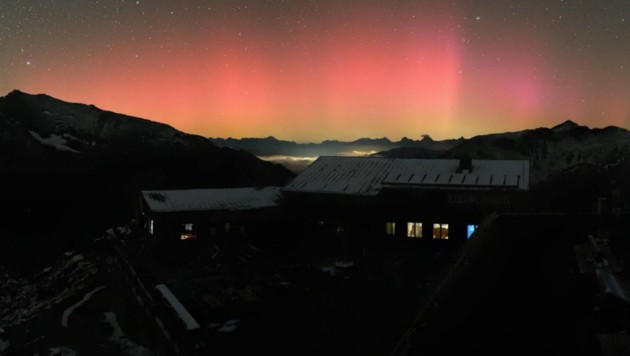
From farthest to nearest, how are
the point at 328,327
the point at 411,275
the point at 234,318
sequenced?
the point at 411,275
the point at 234,318
the point at 328,327

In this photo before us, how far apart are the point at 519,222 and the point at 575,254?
6929mm

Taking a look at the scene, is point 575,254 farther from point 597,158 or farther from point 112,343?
point 597,158

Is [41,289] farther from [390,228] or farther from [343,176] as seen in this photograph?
[390,228]

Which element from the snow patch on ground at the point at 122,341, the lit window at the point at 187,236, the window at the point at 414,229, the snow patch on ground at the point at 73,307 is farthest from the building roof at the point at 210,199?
the window at the point at 414,229

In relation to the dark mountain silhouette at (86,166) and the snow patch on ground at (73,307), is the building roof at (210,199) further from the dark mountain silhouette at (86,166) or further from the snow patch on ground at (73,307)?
the dark mountain silhouette at (86,166)

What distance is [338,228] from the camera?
34.8 m

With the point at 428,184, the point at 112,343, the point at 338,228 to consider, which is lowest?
the point at 112,343

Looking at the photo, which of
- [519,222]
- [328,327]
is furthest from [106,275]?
[519,222]

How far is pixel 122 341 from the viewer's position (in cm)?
2317

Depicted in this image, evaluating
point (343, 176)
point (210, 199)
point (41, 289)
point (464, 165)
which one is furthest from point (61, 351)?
point (464, 165)

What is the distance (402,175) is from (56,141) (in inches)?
3411

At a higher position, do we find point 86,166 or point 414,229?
point 86,166

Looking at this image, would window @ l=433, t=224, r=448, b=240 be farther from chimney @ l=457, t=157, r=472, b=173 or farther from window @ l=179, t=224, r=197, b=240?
window @ l=179, t=224, r=197, b=240

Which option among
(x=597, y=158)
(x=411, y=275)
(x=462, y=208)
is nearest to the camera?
(x=411, y=275)
